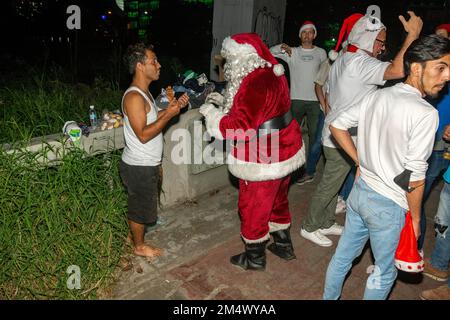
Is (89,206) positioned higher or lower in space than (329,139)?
lower

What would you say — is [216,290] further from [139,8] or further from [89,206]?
[139,8]

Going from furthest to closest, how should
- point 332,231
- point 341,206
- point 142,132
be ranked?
point 341,206, point 332,231, point 142,132

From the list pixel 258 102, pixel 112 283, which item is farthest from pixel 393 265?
pixel 112 283

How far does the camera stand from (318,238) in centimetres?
402

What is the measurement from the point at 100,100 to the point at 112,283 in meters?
3.01

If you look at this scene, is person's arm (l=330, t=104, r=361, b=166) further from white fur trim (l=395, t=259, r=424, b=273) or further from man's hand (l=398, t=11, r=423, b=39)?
man's hand (l=398, t=11, r=423, b=39)

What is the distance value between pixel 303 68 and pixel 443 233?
8.73 feet

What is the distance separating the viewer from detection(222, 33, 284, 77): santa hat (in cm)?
311

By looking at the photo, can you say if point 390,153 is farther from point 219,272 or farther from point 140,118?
point 219,272

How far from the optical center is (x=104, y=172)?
381cm

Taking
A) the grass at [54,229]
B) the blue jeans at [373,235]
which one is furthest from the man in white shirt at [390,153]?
the grass at [54,229]

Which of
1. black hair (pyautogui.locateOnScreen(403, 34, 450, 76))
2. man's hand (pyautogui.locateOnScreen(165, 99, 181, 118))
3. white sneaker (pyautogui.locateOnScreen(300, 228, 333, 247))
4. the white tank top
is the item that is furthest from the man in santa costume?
black hair (pyautogui.locateOnScreen(403, 34, 450, 76))

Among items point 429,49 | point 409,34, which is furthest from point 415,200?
point 409,34

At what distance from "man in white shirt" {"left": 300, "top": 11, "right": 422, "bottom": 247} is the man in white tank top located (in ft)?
4.55
